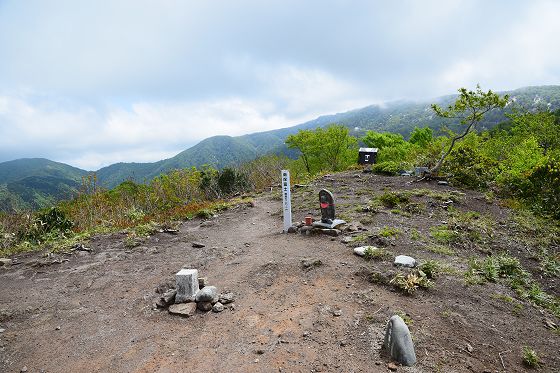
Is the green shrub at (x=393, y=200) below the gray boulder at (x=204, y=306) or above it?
above

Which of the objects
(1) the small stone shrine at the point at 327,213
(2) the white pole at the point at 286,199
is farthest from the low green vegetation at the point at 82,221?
(1) the small stone shrine at the point at 327,213

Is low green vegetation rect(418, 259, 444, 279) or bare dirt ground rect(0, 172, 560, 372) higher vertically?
low green vegetation rect(418, 259, 444, 279)

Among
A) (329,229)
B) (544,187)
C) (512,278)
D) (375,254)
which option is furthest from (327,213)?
(544,187)

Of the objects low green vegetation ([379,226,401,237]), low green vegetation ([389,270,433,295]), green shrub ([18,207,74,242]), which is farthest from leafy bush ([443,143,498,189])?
green shrub ([18,207,74,242])

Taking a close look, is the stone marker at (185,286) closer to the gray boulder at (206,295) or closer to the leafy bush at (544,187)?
the gray boulder at (206,295)

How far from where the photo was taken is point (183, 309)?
512 cm

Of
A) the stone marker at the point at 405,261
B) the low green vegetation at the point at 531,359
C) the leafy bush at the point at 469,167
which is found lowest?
the low green vegetation at the point at 531,359

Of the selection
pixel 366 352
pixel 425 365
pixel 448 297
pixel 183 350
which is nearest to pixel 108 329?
pixel 183 350

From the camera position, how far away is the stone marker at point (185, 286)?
17.5 ft

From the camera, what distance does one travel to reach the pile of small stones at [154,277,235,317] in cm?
512

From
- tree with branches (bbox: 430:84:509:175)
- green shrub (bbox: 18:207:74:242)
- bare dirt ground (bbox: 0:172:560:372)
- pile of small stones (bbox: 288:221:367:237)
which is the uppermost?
tree with branches (bbox: 430:84:509:175)

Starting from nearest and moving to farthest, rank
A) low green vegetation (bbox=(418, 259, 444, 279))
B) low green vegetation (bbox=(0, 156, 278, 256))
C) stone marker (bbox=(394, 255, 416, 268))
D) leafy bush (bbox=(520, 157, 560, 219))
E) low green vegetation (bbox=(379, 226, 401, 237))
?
low green vegetation (bbox=(418, 259, 444, 279))
stone marker (bbox=(394, 255, 416, 268))
low green vegetation (bbox=(379, 226, 401, 237))
low green vegetation (bbox=(0, 156, 278, 256))
leafy bush (bbox=(520, 157, 560, 219))

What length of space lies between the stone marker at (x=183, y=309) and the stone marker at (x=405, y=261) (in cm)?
398

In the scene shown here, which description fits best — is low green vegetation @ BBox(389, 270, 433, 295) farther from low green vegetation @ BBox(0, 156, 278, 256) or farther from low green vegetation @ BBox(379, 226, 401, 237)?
low green vegetation @ BBox(0, 156, 278, 256)
